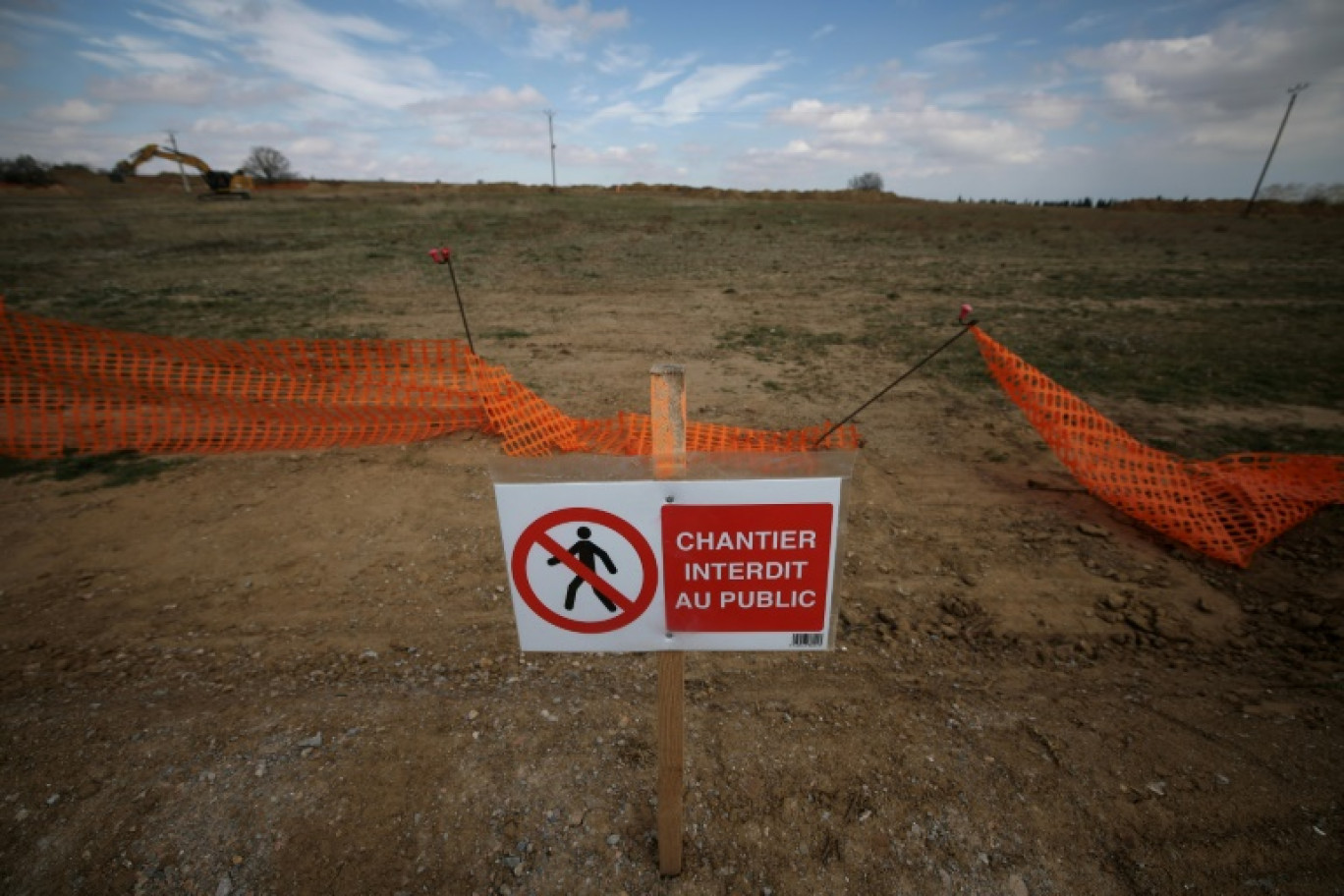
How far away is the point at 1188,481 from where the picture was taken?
5.12 metres

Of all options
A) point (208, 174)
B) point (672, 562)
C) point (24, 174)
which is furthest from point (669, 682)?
point (24, 174)

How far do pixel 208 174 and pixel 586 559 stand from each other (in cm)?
5486

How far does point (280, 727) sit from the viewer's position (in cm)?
301

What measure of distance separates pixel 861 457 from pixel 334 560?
474 cm

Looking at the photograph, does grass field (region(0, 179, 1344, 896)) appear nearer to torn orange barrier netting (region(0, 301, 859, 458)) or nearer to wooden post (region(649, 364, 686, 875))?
wooden post (region(649, 364, 686, 875))

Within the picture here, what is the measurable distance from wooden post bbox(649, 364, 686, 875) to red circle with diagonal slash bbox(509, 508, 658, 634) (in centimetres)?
20

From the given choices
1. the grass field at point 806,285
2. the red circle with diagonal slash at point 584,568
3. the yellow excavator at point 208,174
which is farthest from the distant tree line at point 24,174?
the red circle with diagonal slash at point 584,568

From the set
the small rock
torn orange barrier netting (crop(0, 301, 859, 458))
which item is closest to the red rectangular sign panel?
torn orange barrier netting (crop(0, 301, 859, 458))

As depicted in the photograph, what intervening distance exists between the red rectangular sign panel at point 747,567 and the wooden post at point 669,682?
0.15 meters

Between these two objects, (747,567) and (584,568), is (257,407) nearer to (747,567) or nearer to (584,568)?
(584,568)

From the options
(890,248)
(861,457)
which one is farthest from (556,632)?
(890,248)

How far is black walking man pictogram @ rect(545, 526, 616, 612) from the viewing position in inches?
68.7

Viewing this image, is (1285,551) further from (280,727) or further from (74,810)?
(74,810)

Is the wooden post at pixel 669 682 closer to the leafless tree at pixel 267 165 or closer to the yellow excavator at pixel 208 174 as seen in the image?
the yellow excavator at pixel 208 174
